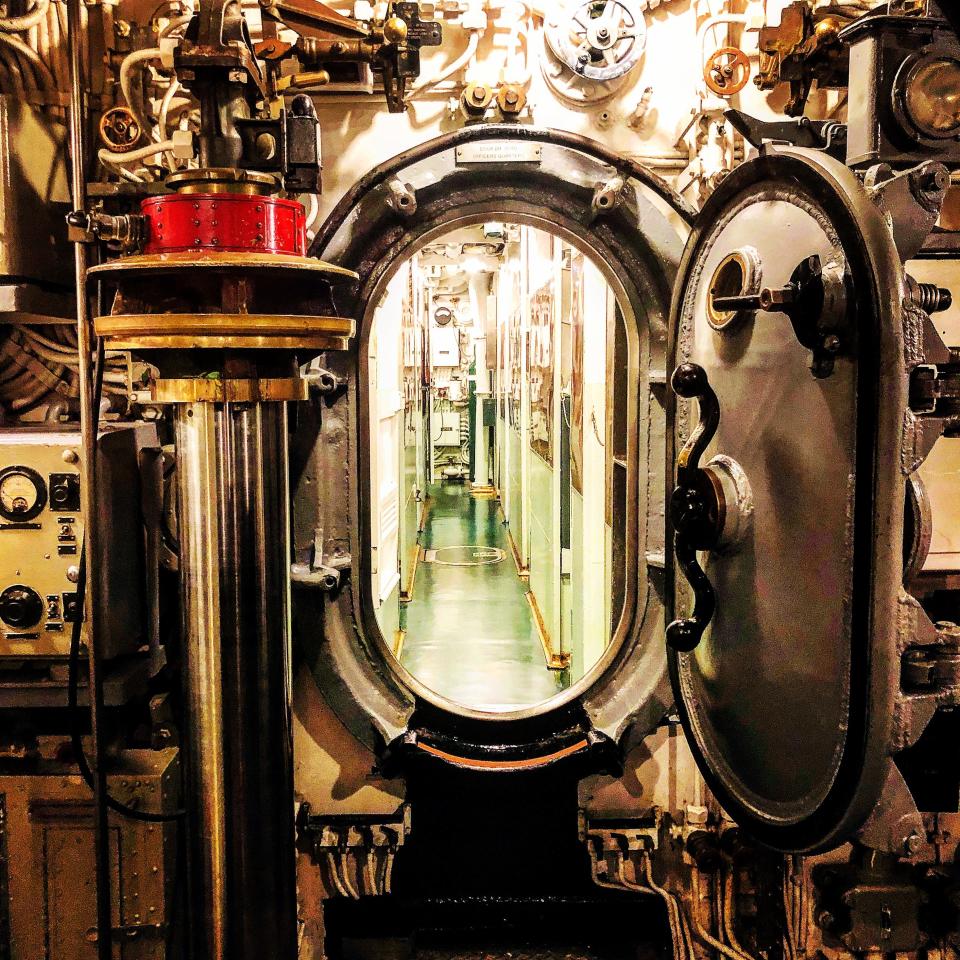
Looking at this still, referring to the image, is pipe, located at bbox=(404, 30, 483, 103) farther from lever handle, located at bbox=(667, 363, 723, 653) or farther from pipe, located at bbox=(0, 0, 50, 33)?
lever handle, located at bbox=(667, 363, 723, 653)

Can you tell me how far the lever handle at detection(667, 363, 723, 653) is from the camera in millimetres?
1694

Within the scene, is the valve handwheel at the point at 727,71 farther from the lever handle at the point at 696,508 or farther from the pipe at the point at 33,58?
the pipe at the point at 33,58

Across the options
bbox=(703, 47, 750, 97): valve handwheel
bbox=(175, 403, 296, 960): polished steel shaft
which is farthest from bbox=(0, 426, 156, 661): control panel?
bbox=(703, 47, 750, 97): valve handwheel

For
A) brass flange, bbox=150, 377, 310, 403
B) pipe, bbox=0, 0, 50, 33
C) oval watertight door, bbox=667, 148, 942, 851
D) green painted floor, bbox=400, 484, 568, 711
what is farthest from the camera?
green painted floor, bbox=400, 484, 568, 711

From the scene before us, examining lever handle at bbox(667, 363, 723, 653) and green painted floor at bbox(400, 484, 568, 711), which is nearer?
lever handle at bbox(667, 363, 723, 653)

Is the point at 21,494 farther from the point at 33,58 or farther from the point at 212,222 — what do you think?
the point at 33,58

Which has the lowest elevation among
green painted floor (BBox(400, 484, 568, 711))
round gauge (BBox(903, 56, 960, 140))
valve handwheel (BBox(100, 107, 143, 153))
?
green painted floor (BBox(400, 484, 568, 711))

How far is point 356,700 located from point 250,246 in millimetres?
1466

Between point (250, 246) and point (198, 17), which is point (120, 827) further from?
point (198, 17)

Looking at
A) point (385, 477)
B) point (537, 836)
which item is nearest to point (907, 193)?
point (537, 836)

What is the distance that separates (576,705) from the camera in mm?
2861

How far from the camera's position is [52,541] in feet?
7.59

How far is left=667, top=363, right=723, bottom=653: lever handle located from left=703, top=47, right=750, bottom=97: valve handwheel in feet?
3.75

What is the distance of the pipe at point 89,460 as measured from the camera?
1979mm
